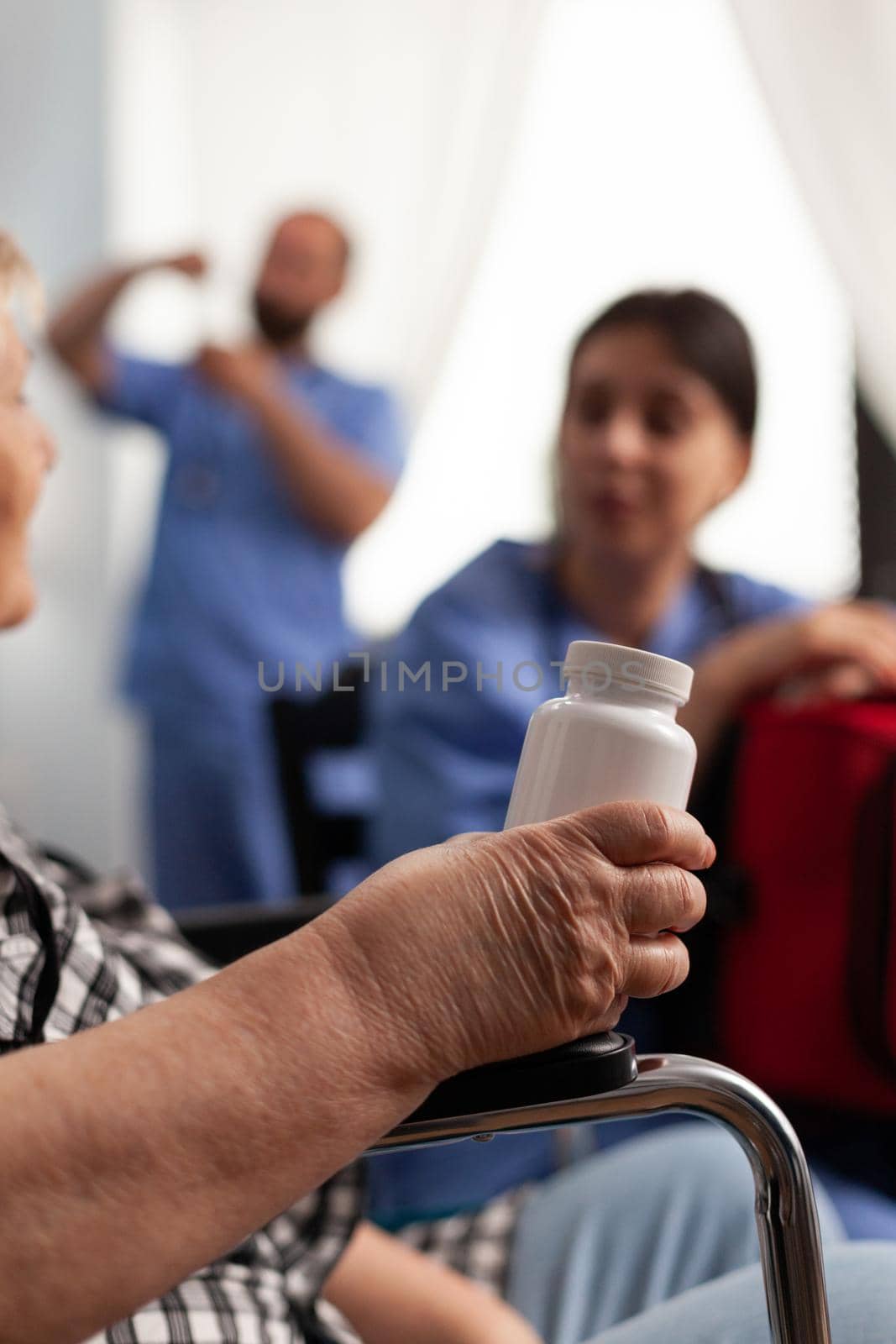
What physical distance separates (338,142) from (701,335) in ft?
1.90

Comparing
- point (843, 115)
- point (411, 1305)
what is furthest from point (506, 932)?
point (843, 115)

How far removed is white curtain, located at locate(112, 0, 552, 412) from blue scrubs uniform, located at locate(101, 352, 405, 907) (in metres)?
0.07

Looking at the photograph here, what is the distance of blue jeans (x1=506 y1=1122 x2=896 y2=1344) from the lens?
22.1 inches

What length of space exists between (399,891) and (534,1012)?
5 cm

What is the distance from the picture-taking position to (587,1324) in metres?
0.55

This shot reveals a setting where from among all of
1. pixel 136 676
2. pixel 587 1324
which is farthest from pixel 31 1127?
pixel 136 676

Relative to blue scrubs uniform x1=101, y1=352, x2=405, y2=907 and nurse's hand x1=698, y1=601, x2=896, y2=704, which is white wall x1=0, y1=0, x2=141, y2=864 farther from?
nurse's hand x1=698, y1=601, x2=896, y2=704

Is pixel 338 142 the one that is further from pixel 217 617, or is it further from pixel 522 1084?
pixel 522 1084

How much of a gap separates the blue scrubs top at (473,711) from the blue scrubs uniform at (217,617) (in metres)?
0.34

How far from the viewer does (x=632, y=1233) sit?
1.96 ft

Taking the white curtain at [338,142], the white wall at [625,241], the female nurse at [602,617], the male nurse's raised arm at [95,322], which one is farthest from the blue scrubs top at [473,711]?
the male nurse's raised arm at [95,322]

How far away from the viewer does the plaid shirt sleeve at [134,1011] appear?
0.42 meters

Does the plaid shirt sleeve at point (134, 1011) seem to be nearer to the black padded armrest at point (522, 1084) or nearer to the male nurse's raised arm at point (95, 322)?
the black padded armrest at point (522, 1084)

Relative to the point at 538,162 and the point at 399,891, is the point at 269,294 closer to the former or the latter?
the point at 538,162
